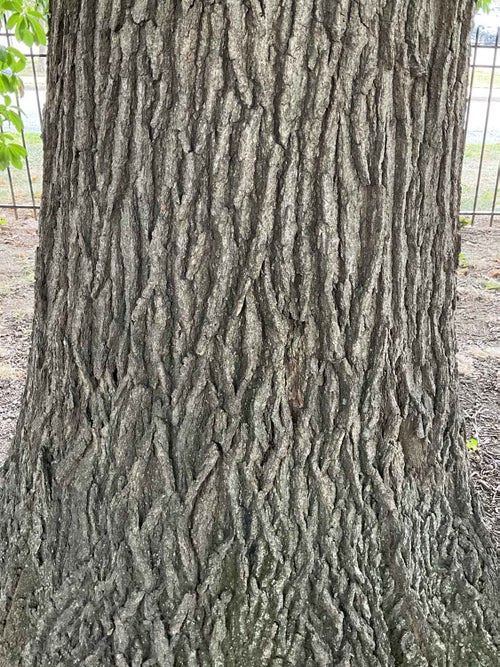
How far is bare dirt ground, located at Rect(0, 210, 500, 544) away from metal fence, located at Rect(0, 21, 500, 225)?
409 mm

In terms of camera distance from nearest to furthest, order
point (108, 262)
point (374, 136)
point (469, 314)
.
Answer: point (374, 136)
point (108, 262)
point (469, 314)

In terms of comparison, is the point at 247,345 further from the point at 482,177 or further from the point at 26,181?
the point at 482,177

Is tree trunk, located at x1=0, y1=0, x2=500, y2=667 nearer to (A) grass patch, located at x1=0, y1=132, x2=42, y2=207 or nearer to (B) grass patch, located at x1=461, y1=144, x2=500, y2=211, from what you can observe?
(A) grass patch, located at x1=0, y1=132, x2=42, y2=207

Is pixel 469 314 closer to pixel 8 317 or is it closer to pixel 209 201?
pixel 8 317

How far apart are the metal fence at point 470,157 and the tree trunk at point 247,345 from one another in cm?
321

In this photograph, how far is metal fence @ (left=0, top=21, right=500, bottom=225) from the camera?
22.5ft

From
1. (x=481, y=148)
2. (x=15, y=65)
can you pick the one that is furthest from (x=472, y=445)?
(x=481, y=148)

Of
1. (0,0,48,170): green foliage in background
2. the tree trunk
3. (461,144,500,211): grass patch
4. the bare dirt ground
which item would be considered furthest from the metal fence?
the tree trunk

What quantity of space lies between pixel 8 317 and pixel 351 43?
3972 mm

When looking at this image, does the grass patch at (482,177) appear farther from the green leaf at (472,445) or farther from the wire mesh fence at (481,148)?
the green leaf at (472,445)

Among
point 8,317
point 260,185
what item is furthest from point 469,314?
point 260,185

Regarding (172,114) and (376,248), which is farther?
(376,248)

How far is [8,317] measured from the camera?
16.6 ft

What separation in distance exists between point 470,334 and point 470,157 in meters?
6.28
